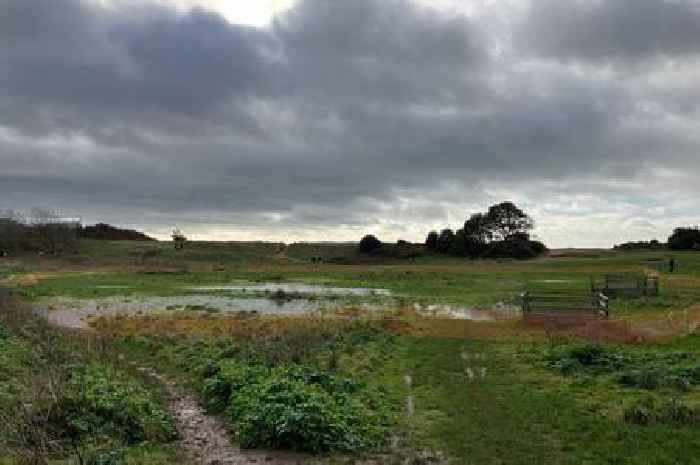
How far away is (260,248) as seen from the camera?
150 metres

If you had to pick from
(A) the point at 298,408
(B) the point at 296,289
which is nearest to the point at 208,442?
(A) the point at 298,408

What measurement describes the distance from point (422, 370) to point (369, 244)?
388 ft

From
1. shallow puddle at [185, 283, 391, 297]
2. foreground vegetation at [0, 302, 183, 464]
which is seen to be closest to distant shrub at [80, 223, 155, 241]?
shallow puddle at [185, 283, 391, 297]

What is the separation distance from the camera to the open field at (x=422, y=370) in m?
13.4

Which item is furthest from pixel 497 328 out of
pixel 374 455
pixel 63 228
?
pixel 63 228

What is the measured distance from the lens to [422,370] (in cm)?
2158

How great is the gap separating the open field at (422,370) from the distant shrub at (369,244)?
289 ft

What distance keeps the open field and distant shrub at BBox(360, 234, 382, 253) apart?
88205 millimetres

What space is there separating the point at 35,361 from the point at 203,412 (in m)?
6.76

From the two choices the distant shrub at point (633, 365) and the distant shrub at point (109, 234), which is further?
the distant shrub at point (109, 234)

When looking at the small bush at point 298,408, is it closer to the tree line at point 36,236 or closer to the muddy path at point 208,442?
the muddy path at point 208,442

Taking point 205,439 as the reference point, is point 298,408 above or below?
above

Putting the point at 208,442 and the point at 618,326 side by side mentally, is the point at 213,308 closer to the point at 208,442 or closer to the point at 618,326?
the point at 618,326

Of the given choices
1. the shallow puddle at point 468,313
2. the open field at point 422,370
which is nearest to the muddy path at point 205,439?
the open field at point 422,370
